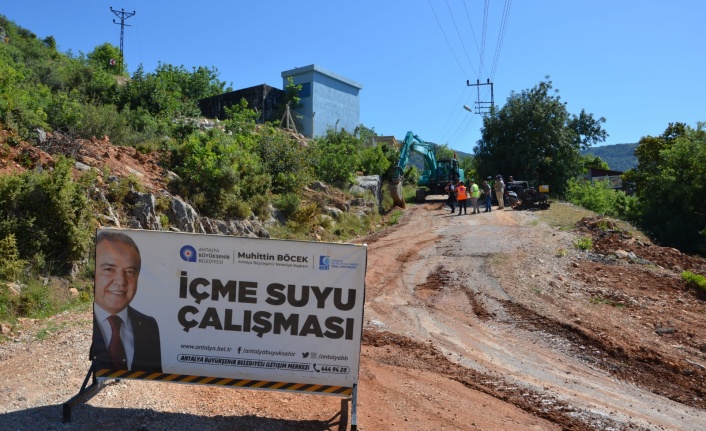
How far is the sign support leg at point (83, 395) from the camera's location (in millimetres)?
5422

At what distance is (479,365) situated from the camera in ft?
26.4

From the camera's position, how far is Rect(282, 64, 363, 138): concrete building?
119ft

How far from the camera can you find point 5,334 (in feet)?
26.4

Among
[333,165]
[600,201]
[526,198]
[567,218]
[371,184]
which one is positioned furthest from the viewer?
[600,201]

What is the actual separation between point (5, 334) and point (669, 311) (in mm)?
11809

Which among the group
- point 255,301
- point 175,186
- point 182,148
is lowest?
point 255,301

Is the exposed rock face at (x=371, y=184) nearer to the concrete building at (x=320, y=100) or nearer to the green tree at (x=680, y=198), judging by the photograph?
the concrete building at (x=320, y=100)

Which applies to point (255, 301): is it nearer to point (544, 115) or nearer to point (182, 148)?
point (182, 148)

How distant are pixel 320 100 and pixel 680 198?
22474 mm

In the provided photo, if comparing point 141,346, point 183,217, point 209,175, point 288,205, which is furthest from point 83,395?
point 288,205

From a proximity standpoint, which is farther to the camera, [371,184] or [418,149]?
[418,149]

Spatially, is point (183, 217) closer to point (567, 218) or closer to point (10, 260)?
point (10, 260)

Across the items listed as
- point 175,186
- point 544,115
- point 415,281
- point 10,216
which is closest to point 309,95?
point 544,115

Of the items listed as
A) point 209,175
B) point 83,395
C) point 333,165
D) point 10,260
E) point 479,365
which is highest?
point 333,165
